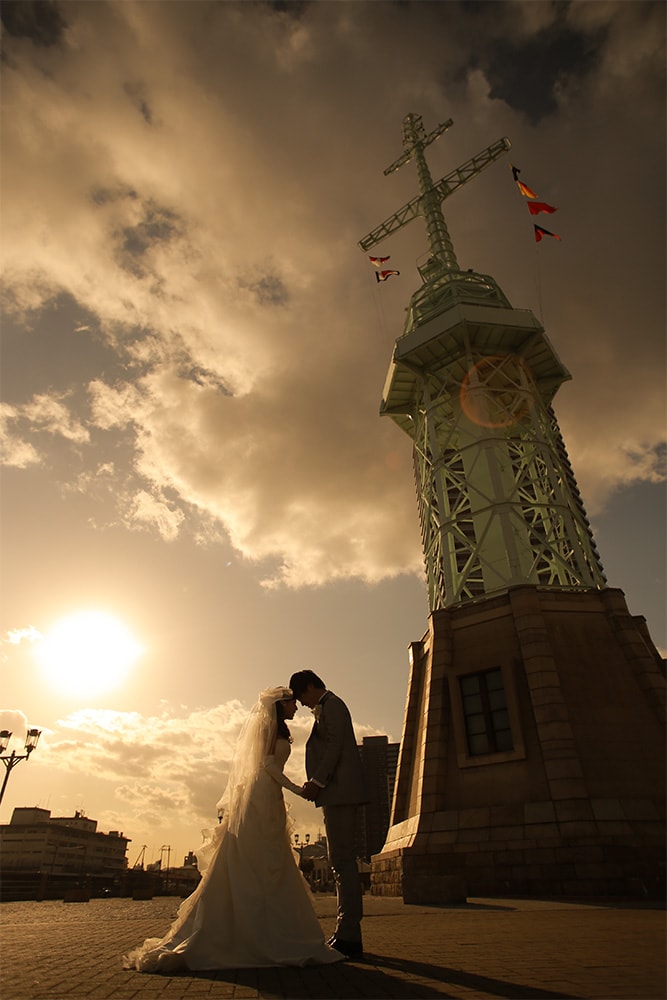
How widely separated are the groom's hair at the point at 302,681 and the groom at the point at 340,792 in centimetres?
13

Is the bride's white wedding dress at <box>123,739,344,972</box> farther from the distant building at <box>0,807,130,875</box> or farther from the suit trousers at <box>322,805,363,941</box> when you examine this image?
the distant building at <box>0,807,130,875</box>

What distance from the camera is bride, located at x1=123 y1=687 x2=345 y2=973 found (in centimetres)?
425

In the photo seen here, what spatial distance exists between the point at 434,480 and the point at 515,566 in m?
5.09

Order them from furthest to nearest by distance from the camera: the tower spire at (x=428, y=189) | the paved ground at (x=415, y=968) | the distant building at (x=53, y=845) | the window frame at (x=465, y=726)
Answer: the distant building at (x=53, y=845) → the tower spire at (x=428, y=189) → the window frame at (x=465, y=726) → the paved ground at (x=415, y=968)

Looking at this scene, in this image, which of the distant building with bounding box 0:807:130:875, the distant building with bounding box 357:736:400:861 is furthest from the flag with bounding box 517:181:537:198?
the distant building with bounding box 0:807:130:875

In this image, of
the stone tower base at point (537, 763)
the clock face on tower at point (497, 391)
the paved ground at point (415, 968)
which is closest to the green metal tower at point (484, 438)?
the clock face on tower at point (497, 391)

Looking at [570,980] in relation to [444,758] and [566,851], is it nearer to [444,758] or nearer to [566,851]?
[566,851]

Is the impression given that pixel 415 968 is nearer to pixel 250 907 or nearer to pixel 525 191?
pixel 250 907

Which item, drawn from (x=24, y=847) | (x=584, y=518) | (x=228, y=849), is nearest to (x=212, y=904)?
(x=228, y=849)

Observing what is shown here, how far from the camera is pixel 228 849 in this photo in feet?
16.0

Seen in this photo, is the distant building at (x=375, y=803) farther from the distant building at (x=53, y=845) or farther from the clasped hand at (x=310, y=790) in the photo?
the clasped hand at (x=310, y=790)

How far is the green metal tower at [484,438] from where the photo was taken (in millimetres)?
19938

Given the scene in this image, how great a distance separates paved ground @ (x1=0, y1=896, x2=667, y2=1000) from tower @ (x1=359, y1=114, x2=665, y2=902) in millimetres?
5873

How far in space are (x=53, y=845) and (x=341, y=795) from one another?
11525cm
